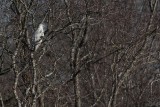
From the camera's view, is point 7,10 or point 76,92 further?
point 76,92

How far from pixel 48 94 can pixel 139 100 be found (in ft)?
12.3

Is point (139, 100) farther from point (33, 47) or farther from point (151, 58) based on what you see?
point (33, 47)

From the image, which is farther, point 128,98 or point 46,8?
point 128,98

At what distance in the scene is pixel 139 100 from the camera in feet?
53.6

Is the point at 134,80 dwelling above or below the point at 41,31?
above

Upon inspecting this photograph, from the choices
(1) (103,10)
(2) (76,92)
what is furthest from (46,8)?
(2) (76,92)

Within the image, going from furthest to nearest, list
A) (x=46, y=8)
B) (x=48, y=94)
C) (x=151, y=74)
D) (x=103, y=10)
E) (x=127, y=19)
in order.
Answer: (x=151, y=74) < (x=127, y=19) < (x=48, y=94) < (x=103, y=10) < (x=46, y=8)

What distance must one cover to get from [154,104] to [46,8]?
300 inches

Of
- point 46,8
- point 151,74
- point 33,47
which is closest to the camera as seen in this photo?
point 33,47

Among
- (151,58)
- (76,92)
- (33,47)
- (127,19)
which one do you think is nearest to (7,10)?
(33,47)

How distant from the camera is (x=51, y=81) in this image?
1059 cm

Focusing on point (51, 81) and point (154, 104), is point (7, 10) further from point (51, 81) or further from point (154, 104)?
point (154, 104)

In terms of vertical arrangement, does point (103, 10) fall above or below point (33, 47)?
above

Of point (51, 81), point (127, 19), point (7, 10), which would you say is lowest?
point (51, 81)
